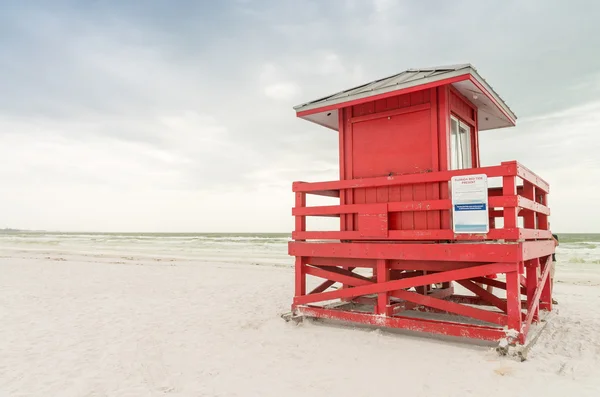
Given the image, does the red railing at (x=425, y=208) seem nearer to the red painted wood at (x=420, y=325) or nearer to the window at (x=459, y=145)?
the window at (x=459, y=145)

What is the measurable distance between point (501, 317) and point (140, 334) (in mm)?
5584

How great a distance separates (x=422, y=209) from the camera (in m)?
6.21

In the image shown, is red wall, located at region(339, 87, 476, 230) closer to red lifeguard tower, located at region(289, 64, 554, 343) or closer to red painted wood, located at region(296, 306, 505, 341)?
red lifeguard tower, located at region(289, 64, 554, 343)

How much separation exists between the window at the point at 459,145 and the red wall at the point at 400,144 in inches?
8.8

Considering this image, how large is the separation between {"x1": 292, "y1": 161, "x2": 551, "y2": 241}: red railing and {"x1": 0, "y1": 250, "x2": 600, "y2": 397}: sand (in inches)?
62.2

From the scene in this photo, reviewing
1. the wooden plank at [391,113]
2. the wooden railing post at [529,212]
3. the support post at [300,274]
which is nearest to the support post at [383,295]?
the support post at [300,274]

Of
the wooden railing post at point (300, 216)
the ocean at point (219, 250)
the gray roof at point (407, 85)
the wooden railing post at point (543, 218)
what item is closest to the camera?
the gray roof at point (407, 85)

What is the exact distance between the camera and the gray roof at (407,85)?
6.21 m

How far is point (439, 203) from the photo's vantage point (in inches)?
238

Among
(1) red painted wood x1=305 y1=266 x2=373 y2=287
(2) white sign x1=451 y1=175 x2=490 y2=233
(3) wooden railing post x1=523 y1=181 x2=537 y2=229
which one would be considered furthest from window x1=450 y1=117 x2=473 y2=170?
(1) red painted wood x1=305 y1=266 x2=373 y2=287

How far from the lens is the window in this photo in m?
7.01

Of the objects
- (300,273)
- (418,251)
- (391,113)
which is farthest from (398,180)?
(300,273)

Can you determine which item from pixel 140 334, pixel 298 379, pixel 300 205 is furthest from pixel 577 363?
pixel 140 334

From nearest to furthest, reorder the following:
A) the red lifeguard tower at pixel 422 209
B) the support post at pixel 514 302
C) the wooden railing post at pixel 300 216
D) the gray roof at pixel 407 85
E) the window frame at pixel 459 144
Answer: the support post at pixel 514 302 < the red lifeguard tower at pixel 422 209 < the gray roof at pixel 407 85 < the window frame at pixel 459 144 < the wooden railing post at pixel 300 216
